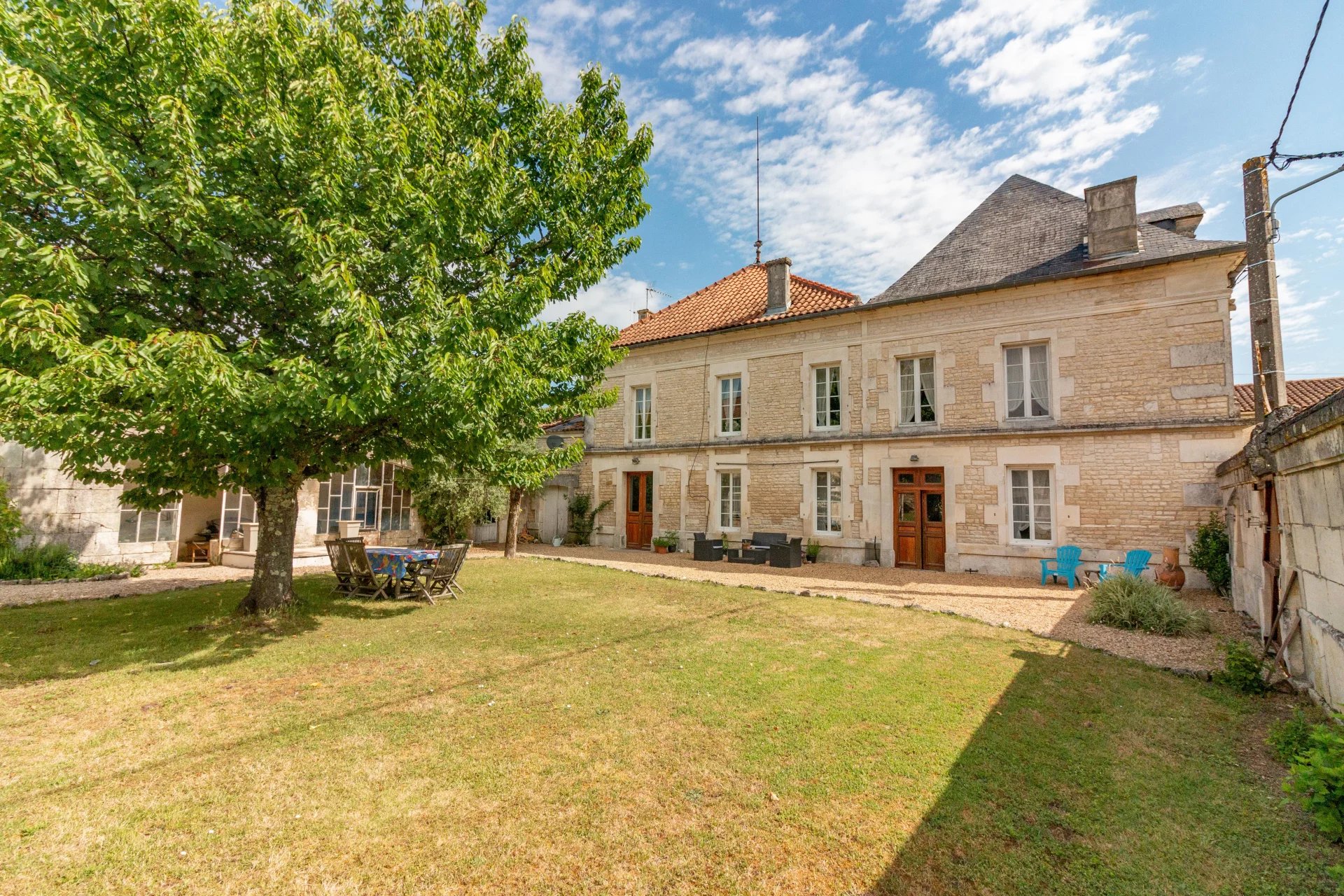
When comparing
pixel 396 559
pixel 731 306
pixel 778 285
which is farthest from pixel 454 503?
pixel 778 285

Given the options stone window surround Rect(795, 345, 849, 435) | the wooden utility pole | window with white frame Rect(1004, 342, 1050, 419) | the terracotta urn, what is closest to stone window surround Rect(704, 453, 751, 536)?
stone window surround Rect(795, 345, 849, 435)

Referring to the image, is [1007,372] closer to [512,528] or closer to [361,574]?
[512,528]

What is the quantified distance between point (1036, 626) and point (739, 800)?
6350mm

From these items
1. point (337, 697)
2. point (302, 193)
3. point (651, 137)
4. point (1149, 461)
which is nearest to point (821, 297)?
point (1149, 461)

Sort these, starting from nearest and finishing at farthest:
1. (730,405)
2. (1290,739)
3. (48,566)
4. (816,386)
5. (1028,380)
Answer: (1290,739) < (48,566) < (1028,380) < (816,386) < (730,405)

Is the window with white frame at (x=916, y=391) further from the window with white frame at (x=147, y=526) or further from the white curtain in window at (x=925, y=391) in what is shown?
the window with white frame at (x=147, y=526)

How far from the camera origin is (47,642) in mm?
6098

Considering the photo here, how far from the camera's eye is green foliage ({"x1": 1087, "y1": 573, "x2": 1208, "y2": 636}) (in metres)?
7.43

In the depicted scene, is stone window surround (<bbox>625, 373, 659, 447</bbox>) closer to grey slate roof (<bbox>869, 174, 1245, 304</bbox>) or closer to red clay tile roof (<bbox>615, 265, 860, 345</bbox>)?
red clay tile roof (<bbox>615, 265, 860, 345</bbox>)

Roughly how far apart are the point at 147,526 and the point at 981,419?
56.9 feet

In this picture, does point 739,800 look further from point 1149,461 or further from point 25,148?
point 1149,461

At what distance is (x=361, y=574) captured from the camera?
8.70m

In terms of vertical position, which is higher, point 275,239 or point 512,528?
point 275,239

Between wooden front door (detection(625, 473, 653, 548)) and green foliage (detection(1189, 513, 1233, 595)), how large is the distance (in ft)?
40.1
